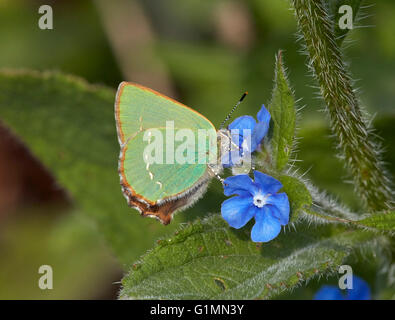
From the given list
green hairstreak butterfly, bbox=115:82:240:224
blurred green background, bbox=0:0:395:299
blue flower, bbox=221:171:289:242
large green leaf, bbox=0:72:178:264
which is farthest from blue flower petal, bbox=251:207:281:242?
blurred green background, bbox=0:0:395:299

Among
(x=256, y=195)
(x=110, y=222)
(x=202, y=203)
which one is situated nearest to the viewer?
(x=256, y=195)

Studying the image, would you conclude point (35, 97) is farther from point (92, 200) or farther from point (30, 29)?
point (30, 29)

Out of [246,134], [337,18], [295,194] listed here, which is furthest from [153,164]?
[337,18]

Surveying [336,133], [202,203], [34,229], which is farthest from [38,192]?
[336,133]

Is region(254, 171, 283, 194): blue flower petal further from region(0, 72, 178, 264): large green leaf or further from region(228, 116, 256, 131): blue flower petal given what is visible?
region(0, 72, 178, 264): large green leaf

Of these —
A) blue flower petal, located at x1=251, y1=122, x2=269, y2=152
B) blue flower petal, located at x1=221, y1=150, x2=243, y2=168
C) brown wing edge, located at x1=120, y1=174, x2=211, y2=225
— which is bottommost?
brown wing edge, located at x1=120, y1=174, x2=211, y2=225
